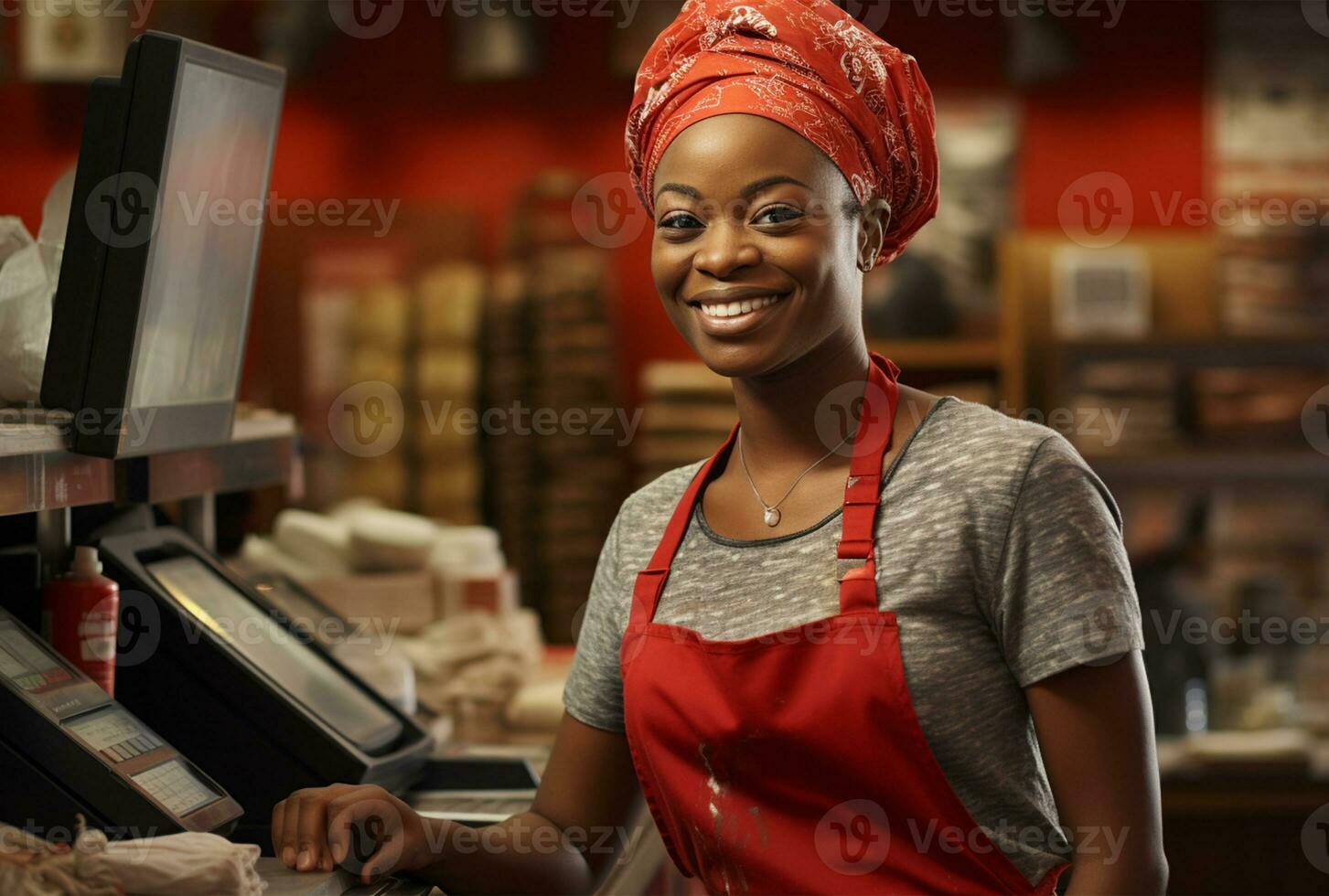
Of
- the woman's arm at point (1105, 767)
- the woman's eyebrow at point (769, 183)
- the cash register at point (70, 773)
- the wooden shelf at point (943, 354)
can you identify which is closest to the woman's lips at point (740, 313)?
the woman's eyebrow at point (769, 183)

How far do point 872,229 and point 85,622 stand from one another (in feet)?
3.16

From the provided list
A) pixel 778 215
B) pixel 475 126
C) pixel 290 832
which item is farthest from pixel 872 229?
pixel 475 126

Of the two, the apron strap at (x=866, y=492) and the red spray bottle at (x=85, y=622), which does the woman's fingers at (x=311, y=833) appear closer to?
the red spray bottle at (x=85, y=622)

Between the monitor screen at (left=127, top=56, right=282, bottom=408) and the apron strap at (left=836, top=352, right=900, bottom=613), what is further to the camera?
the monitor screen at (left=127, top=56, right=282, bottom=408)

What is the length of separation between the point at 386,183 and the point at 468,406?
1.36 meters

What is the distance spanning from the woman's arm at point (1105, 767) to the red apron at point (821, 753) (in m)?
0.09

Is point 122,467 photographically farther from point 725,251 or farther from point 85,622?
point 725,251

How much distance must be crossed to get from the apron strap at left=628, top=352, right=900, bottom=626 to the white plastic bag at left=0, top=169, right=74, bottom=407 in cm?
70

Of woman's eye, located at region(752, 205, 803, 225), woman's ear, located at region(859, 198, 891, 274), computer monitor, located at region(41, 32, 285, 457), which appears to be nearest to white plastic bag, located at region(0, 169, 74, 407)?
computer monitor, located at region(41, 32, 285, 457)

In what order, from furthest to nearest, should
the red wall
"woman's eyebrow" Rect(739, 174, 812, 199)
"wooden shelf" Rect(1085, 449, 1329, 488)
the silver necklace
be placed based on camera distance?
the red wall < "wooden shelf" Rect(1085, 449, 1329, 488) < the silver necklace < "woman's eyebrow" Rect(739, 174, 812, 199)

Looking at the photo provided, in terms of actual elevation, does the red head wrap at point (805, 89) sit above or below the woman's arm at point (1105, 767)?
above

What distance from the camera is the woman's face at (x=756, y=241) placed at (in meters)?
1.53

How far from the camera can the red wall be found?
20.4 ft

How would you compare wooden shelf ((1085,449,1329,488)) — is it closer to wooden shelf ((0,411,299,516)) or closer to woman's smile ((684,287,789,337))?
wooden shelf ((0,411,299,516))
